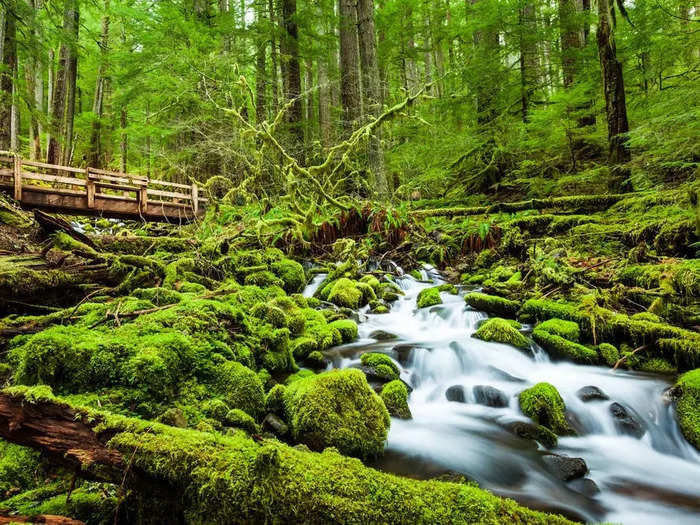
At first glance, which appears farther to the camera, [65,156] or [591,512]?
[65,156]

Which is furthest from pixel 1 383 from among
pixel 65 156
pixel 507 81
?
pixel 65 156

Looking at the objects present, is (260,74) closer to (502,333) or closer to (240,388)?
(502,333)

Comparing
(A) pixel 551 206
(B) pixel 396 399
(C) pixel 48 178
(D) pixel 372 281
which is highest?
(C) pixel 48 178

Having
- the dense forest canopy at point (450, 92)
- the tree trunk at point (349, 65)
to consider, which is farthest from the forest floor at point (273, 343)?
the tree trunk at point (349, 65)

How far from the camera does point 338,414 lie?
112 inches

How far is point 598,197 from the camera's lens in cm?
812

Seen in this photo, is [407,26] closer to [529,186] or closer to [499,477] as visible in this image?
[529,186]

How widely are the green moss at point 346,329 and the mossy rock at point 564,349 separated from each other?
2272 mm

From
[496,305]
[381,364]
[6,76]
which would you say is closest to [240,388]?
[381,364]

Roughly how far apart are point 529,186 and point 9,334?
11.6 metres

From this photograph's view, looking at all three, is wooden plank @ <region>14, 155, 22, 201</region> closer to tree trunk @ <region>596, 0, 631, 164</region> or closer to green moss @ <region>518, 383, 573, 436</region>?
green moss @ <region>518, 383, 573, 436</region>

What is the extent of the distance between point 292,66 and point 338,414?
45.7 feet

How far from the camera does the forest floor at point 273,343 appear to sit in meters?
1.52

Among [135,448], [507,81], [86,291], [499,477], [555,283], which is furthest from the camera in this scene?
[507,81]
